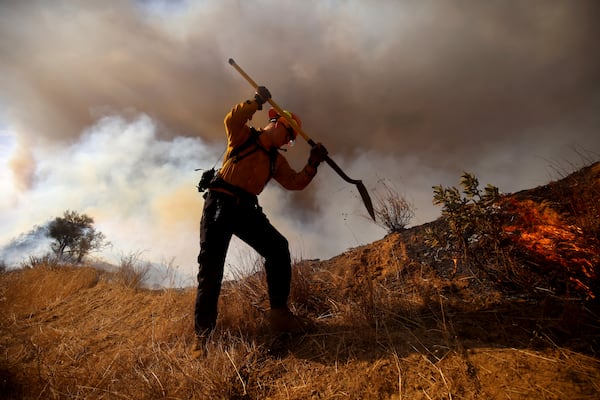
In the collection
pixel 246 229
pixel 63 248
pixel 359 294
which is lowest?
pixel 359 294

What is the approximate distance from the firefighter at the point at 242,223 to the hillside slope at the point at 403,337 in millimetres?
288

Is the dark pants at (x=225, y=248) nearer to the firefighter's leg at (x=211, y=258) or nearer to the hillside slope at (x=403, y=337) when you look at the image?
the firefighter's leg at (x=211, y=258)

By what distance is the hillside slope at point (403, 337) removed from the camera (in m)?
2.03

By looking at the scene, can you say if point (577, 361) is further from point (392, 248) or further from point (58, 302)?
point (58, 302)

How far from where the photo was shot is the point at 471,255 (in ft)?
10.3

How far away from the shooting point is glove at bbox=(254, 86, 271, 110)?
3.56 metres

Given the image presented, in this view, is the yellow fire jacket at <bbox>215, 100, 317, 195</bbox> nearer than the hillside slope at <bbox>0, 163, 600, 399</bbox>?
No

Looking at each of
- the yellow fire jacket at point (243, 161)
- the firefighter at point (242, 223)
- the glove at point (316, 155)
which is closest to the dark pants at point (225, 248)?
the firefighter at point (242, 223)

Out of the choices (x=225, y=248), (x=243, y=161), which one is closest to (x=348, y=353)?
(x=225, y=248)

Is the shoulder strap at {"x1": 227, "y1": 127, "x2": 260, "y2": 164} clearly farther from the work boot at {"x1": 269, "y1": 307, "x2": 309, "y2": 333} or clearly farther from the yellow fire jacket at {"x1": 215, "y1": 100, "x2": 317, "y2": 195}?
the work boot at {"x1": 269, "y1": 307, "x2": 309, "y2": 333}

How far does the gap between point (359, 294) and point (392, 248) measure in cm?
101

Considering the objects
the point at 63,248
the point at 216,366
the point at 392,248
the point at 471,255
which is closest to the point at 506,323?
the point at 471,255

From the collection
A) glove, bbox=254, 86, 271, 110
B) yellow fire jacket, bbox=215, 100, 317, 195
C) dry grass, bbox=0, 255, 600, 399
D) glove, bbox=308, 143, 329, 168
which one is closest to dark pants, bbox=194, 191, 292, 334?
yellow fire jacket, bbox=215, 100, 317, 195

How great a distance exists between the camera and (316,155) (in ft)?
12.7
